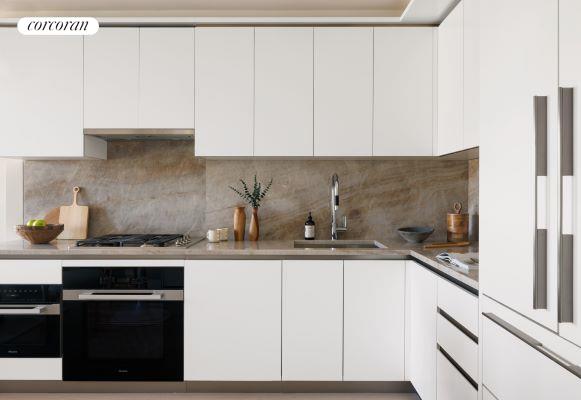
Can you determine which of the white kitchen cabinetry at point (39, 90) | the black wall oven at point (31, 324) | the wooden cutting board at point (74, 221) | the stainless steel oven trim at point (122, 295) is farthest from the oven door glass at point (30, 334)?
the white kitchen cabinetry at point (39, 90)

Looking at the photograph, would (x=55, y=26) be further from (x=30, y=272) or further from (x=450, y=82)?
(x=450, y=82)

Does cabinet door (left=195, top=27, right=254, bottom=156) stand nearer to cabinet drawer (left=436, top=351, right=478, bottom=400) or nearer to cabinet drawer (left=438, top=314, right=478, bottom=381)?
cabinet drawer (left=438, top=314, right=478, bottom=381)

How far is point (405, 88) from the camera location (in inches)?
119

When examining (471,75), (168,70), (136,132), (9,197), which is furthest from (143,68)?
(471,75)

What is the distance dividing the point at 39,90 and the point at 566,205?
3.05 metres

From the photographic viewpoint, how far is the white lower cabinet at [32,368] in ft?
9.19

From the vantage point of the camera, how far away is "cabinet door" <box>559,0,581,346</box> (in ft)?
3.78

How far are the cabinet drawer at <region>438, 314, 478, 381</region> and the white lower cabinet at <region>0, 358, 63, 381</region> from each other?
2.20 m

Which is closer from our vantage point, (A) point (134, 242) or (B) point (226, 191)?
(A) point (134, 242)

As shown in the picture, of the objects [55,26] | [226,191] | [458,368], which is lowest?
[458,368]

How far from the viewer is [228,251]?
110 inches

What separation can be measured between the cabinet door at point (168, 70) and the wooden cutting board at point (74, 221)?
0.98 m

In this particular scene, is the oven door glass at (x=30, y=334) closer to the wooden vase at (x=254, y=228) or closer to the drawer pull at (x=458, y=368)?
the wooden vase at (x=254, y=228)

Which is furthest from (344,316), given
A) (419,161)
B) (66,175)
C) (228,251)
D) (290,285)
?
(66,175)
